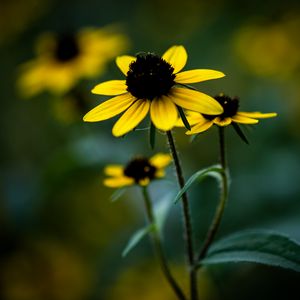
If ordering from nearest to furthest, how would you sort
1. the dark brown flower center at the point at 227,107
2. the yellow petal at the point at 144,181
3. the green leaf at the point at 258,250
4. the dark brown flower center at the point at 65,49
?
the green leaf at the point at 258,250 → the dark brown flower center at the point at 227,107 → the yellow petal at the point at 144,181 → the dark brown flower center at the point at 65,49

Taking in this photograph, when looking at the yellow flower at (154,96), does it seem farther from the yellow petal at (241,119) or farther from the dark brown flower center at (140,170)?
the dark brown flower center at (140,170)

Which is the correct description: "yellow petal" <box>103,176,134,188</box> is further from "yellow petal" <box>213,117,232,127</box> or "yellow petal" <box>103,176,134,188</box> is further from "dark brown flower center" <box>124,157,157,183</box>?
"yellow petal" <box>213,117,232,127</box>

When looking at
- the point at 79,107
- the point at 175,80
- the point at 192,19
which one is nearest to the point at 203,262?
the point at 175,80

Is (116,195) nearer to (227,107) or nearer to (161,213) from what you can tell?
(161,213)

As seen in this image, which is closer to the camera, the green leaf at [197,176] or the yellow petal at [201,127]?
the green leaf at [197,176]

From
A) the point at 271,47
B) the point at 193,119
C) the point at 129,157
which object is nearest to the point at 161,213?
the point at 193,119

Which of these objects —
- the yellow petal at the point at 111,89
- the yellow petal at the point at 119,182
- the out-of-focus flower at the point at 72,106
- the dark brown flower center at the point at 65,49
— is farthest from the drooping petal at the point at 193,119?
the dark brown flower center at the point at 65,49

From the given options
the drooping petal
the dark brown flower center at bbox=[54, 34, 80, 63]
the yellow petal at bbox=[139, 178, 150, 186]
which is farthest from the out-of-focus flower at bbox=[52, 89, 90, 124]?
the drooping petal
